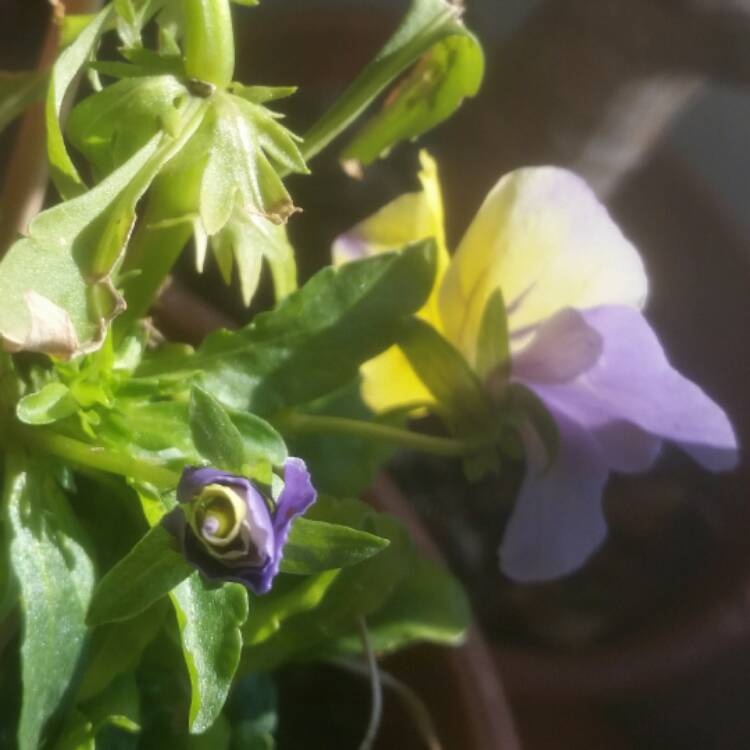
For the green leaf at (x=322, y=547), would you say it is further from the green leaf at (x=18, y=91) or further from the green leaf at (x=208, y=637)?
the green leaf at (x=18, y=91)

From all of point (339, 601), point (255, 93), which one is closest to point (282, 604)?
point (339, 601)

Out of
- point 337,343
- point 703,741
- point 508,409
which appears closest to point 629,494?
point 703,741

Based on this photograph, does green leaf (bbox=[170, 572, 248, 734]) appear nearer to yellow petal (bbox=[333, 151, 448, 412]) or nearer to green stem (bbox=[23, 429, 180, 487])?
green stem (bbox=[23, 429, 180, 487])

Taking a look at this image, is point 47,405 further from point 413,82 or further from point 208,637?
point 413,82

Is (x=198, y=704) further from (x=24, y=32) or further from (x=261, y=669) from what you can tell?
(x=24, y=32)

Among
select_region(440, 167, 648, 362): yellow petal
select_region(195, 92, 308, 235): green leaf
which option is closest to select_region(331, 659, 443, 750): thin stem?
select_region(440, 167, 648, 362): yellow petal
